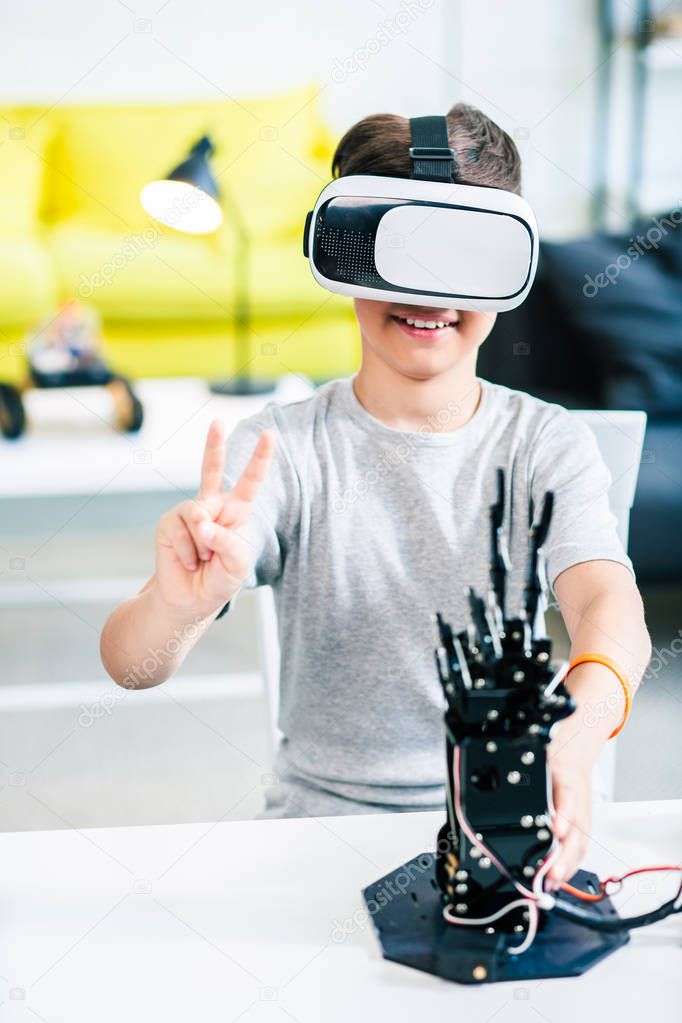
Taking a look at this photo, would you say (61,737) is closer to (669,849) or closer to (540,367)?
(540,367)

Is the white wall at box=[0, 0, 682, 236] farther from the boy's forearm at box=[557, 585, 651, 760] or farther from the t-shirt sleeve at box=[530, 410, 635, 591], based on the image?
the boy's forearm at box=[557, 585, 651, 760]

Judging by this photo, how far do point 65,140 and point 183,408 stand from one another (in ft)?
6.69

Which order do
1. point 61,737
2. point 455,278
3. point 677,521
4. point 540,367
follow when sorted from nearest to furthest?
point 455,278
point 61,737
point 677,521
point 540,367

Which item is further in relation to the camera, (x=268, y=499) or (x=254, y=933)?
(x=268, y=499)

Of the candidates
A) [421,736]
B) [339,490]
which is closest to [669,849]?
[421,736]

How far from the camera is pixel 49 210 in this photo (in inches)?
153

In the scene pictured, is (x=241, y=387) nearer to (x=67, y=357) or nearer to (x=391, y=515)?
(x=67, y=357)

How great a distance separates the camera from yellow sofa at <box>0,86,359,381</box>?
11.7ft

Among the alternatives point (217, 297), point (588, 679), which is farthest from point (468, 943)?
point (217, 297)

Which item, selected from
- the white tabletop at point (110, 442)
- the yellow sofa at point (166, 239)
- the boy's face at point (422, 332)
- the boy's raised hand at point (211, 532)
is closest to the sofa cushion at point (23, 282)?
the yellow sofa at point (166, 239)

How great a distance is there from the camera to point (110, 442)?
194 cm

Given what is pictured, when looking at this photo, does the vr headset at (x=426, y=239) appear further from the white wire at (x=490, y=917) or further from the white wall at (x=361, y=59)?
the white wall at (x=361, y=59)

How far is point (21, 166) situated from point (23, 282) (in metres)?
0.48

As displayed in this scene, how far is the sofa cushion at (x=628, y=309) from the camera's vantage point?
2.55 m
